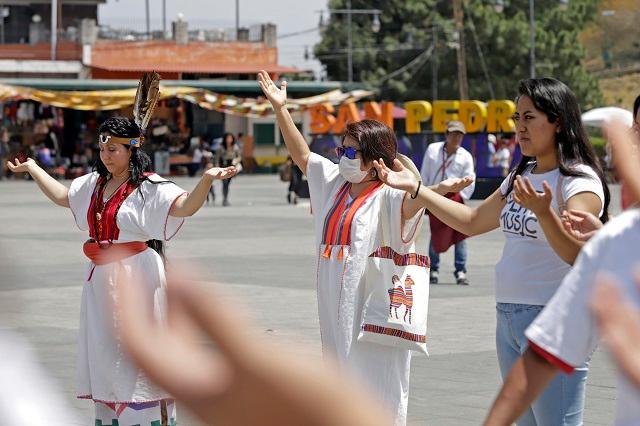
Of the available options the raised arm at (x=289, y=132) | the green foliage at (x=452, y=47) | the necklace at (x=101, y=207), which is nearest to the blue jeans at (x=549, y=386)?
the raised arm at (x=289, y=132)

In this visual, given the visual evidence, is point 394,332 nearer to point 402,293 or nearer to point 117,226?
point 402,293

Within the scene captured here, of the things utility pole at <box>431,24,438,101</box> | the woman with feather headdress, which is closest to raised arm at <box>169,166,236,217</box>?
the woman with feather headdress

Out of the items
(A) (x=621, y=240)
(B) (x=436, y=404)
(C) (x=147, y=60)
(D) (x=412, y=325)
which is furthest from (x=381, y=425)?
(C) (x=147, y=60)

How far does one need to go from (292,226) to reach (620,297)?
20.9 m

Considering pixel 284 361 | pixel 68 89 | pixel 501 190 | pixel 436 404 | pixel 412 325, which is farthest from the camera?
pixel 68 89

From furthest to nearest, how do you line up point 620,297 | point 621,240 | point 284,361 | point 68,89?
point 68,89 → point 621,240 → point 620,297 → point 284,361

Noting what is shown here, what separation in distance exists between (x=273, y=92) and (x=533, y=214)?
2.27 m

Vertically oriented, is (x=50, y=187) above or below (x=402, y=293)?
above

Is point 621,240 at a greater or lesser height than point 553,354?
greater

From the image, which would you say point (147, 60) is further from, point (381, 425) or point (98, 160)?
point (381, 425)

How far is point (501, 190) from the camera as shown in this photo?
5.04 meters

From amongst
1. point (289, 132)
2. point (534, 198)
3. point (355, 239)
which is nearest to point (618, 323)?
point (534, 198)

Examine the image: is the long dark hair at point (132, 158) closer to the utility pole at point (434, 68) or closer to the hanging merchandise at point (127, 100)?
the hanging merchandise at point (127, 100)

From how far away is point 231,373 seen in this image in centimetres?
158
